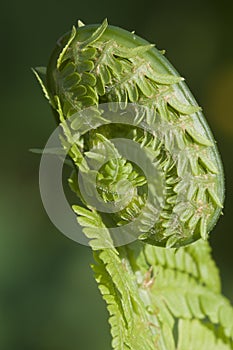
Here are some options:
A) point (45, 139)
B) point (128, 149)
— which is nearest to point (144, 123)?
point (128, 149)

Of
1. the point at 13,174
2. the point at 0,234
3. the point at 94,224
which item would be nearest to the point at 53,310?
the point at 0,234

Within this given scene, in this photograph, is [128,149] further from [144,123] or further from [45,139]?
[45,139]

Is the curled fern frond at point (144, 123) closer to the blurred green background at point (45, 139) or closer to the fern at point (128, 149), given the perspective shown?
the fern at point (128, 149)

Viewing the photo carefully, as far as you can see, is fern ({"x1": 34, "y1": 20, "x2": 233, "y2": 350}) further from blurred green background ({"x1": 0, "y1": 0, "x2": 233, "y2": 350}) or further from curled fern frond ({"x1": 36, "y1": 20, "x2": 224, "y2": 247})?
blurred green background ({"x1": 0, "y1": 0, "x2": 233, "y2": 350})

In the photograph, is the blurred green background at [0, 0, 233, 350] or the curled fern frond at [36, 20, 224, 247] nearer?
the curled fern frond at [36, 20, 224, 247]

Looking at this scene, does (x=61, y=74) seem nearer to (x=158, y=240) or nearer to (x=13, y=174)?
(x=158, y=240)

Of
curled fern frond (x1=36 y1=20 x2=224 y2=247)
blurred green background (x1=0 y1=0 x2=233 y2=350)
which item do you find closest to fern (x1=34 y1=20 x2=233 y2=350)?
curled fern frond (x1=36 y1=20 x2=224 y2=247)
